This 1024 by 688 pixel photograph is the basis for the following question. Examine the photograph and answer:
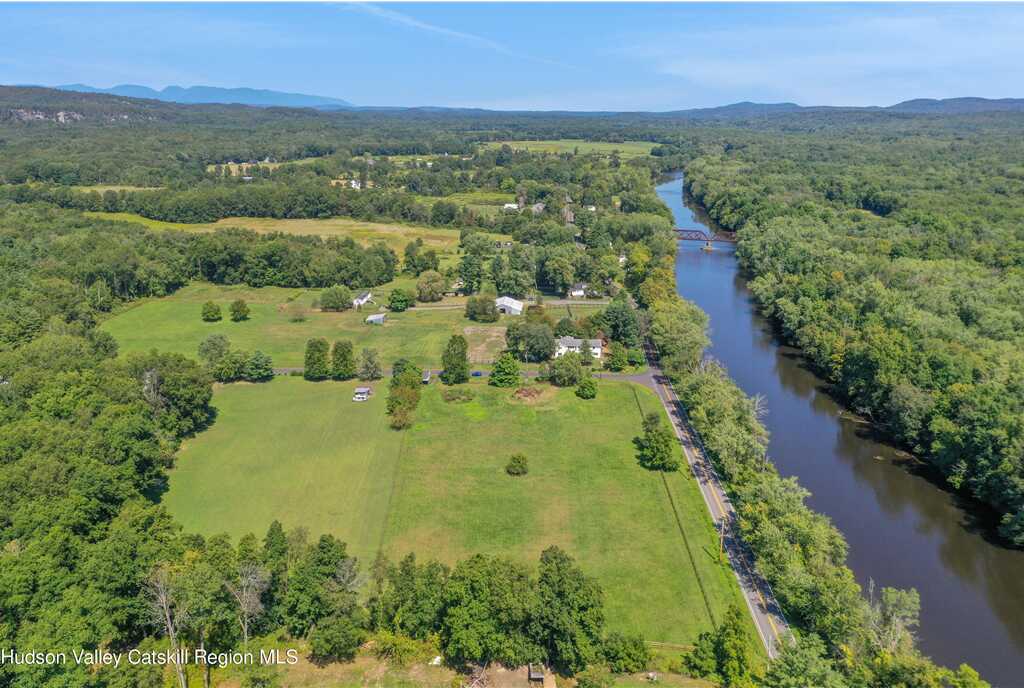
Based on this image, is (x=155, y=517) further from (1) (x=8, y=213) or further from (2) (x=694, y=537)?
(1) (x=8, y=213)

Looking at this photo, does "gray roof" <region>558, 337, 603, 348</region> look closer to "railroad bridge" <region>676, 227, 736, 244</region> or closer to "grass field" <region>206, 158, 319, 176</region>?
"railroad bridge" <region>676, 227, 736, 244</region>

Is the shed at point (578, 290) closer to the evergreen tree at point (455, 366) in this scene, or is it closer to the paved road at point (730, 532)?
the paved road at point (730, 532)

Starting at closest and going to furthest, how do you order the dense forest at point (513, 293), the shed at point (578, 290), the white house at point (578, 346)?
the dense forest at point (513, 293)
the white house at point (578, 346)
the shed at point (578, 290)

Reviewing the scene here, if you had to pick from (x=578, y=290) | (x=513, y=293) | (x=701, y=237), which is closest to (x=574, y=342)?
(x=513, y=293)

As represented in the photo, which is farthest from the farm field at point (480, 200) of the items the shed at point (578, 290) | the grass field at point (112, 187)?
the grass field at point (112, 187)

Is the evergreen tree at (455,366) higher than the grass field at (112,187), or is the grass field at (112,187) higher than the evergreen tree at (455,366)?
the grass field at (112,187)

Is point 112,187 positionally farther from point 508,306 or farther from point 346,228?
point 508,306

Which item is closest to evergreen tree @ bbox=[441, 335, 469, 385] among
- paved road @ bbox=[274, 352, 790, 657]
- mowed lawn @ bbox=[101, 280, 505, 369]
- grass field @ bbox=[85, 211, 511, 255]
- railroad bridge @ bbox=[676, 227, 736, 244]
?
paved road @ bbox=[274, 352, 790, 657]
